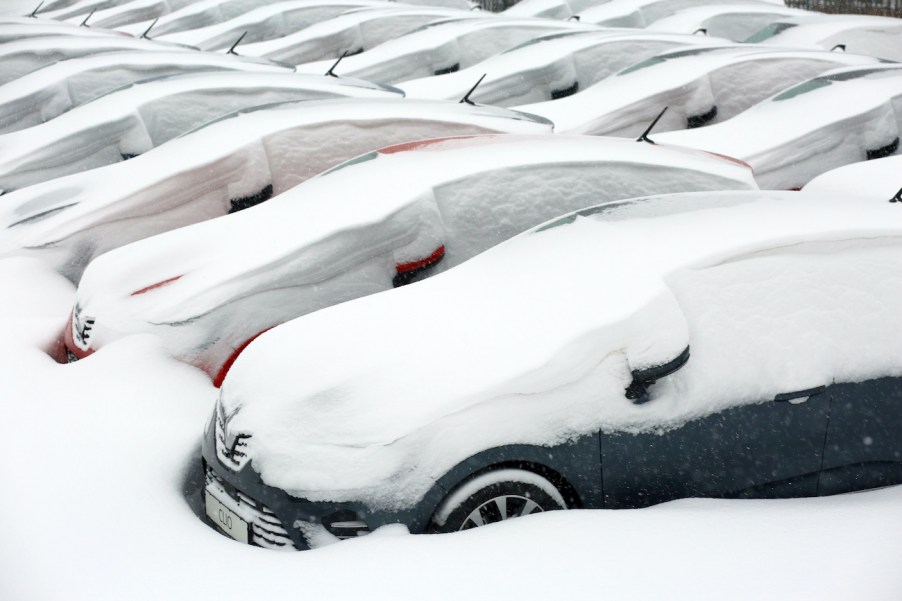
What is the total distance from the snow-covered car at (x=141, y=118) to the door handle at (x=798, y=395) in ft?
15.5

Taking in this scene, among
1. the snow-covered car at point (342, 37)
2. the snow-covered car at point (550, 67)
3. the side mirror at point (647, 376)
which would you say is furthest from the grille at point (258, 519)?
the snow-covered car at point (342, 37)

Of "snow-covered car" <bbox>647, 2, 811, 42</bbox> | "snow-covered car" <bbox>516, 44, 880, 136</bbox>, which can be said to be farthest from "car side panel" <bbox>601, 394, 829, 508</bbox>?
"snow-covered car" <bbox>647, 2, 811, 42</bbox>

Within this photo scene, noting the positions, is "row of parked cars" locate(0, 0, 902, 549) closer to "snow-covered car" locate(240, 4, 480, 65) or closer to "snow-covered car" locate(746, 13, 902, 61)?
"snow-covered car" locate(746, 13, 902, 61)

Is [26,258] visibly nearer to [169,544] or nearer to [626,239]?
[169,544]

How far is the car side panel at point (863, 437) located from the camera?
10.2 feet

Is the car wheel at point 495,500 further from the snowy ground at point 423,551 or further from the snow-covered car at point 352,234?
the snow-covered car at point 352,234

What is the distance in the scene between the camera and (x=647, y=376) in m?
2.95

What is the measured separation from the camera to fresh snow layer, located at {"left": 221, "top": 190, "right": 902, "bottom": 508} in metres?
2.85

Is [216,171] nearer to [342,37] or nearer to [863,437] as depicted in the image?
[863,437]

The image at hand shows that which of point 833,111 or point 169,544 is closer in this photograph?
point 169,544

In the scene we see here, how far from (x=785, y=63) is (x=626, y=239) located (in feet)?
17.2

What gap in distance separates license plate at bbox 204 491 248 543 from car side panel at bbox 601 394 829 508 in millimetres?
1225

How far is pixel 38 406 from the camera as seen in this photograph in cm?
373

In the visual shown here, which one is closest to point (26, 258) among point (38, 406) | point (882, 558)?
point (38, 406)
